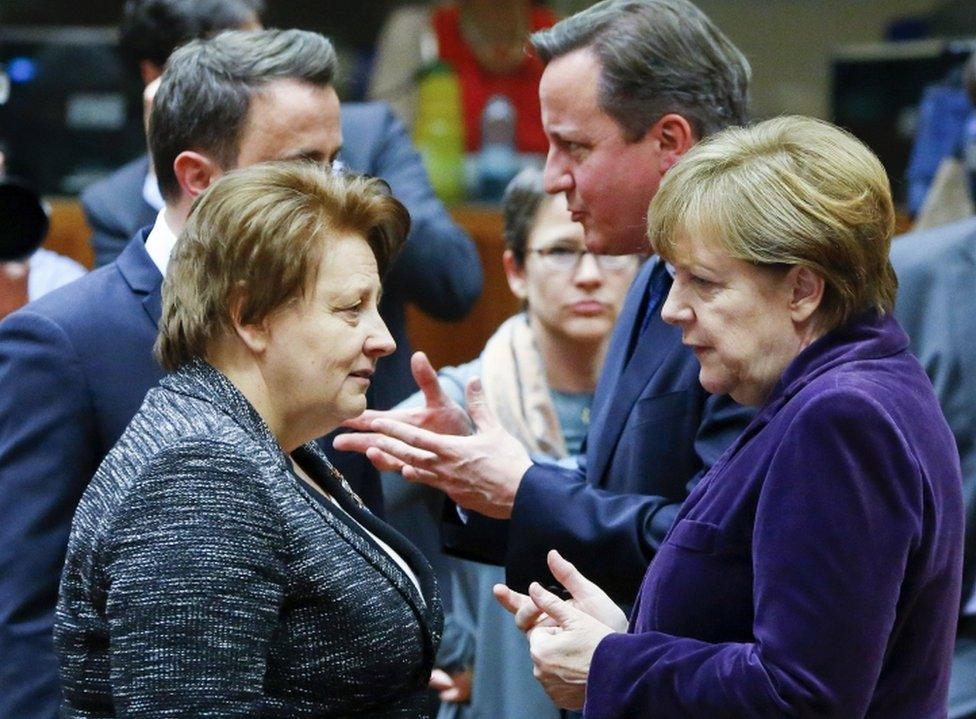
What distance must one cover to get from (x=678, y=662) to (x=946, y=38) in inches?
213

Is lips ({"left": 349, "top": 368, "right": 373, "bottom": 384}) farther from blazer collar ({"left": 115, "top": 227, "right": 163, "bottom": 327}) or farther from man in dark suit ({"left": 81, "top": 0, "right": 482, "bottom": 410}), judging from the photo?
man in dark suit ({"left": 81, "top": 0, "right": 482, "bottom": 410})

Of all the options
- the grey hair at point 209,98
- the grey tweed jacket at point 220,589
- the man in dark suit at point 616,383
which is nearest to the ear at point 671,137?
the man in dark suit at point 616,383

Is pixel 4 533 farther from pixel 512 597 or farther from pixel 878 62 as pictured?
pixel 878 62

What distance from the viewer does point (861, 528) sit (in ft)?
5.87

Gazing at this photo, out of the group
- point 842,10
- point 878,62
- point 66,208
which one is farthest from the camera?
point 842,10

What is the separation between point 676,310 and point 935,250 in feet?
4.28

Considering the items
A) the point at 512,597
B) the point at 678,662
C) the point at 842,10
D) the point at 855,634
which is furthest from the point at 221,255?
the point at 842,10

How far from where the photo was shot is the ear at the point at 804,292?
193 cm

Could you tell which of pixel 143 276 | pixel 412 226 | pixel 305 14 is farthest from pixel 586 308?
pixel 305 14

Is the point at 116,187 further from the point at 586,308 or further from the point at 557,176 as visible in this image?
the point at 557,176

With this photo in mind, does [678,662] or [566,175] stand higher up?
[566,175]

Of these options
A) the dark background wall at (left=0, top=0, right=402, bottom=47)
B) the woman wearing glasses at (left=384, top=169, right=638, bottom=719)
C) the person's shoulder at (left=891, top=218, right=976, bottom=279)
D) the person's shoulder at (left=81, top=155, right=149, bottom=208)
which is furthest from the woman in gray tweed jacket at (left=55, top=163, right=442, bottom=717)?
the dark background wall at (left=0, top=0, right=402, bottom=47)

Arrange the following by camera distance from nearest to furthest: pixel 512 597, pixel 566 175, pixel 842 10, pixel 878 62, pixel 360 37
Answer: pixel 512 597 < pixel 566 175 < pixel 878 62 < pixel 360 37 < pixel 842 10

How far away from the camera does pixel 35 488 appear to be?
2318 mm
